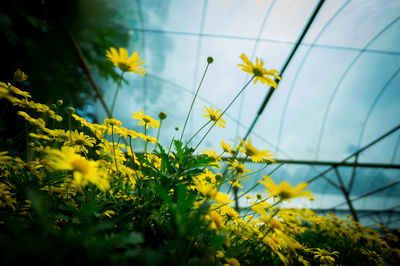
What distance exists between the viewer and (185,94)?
5672 millimetres

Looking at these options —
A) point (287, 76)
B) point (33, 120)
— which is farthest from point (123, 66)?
point (287, 76)

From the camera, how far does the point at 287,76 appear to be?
5211mm

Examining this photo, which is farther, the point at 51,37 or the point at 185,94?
the point at 185,94

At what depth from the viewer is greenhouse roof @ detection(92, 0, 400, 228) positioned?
4039mm

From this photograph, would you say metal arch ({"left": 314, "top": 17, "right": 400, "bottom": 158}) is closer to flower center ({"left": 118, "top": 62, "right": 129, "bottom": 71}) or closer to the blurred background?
the blurred background

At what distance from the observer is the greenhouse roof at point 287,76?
4039 mm

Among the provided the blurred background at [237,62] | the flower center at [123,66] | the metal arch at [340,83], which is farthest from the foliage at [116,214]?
the metal arch at [340,83]

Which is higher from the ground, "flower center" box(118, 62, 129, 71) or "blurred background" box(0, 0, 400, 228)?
"blurred background" box(0, 0, 400, 228)

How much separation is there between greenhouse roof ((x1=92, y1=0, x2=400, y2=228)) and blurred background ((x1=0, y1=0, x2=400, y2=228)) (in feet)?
0.09

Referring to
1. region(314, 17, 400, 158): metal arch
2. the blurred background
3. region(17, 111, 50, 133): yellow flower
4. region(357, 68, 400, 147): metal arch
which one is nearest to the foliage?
region(17, 111, 50, 133): yellow flower

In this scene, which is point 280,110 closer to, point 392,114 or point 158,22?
point 392,114

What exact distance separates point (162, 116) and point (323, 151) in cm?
733

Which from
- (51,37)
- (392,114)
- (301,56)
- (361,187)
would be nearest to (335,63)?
(301,56)

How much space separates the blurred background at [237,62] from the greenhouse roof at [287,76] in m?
0.03
